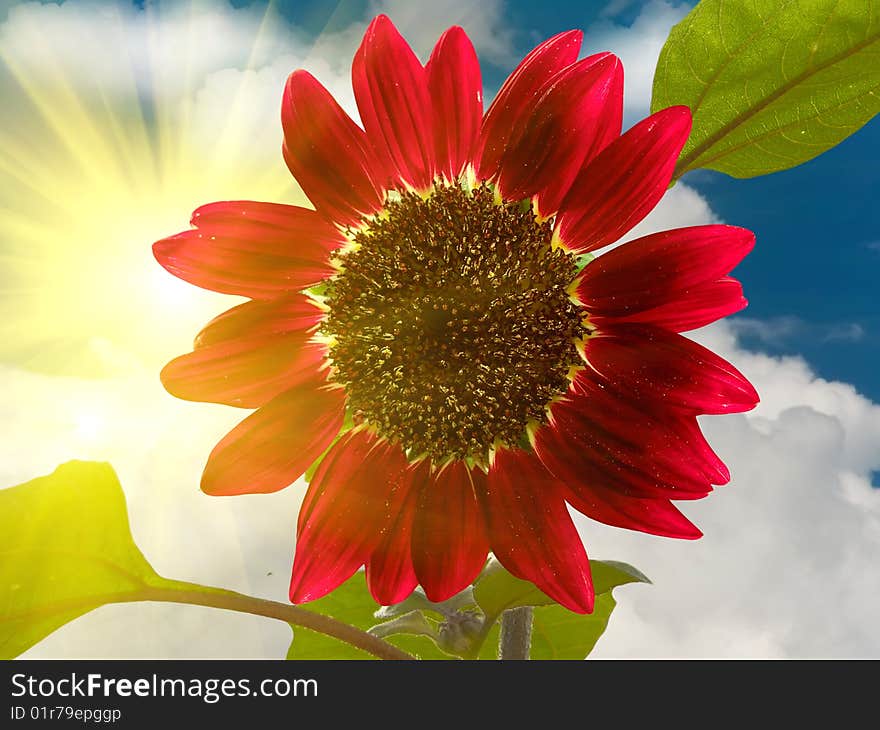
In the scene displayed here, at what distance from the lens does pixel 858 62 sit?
45 centimetres

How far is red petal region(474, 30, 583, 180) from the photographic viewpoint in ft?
1.29

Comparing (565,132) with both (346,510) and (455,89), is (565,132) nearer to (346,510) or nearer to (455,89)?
(455,89)

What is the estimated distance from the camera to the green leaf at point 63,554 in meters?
0.46

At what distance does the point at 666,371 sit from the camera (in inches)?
15.7

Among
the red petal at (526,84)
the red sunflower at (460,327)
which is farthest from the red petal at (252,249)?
the red petal at (526,84)

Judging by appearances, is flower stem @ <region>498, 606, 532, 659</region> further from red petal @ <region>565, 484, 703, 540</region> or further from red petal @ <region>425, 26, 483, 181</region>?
red petal @ <region>425, 26, 483, 181</region>

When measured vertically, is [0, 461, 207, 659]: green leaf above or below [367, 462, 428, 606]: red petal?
above

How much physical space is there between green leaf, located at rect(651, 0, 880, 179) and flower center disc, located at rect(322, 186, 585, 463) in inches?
4.4

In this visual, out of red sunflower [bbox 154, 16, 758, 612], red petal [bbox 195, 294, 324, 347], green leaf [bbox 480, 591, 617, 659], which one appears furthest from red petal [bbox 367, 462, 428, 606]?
green leaf [bbox 480, 591, 617, 659]

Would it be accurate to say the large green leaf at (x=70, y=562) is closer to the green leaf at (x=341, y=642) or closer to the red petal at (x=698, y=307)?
the green leaf at (x=341, y=642)

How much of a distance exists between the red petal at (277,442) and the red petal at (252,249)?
0.19ft

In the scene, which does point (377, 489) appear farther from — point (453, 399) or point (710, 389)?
point (710, 389)
